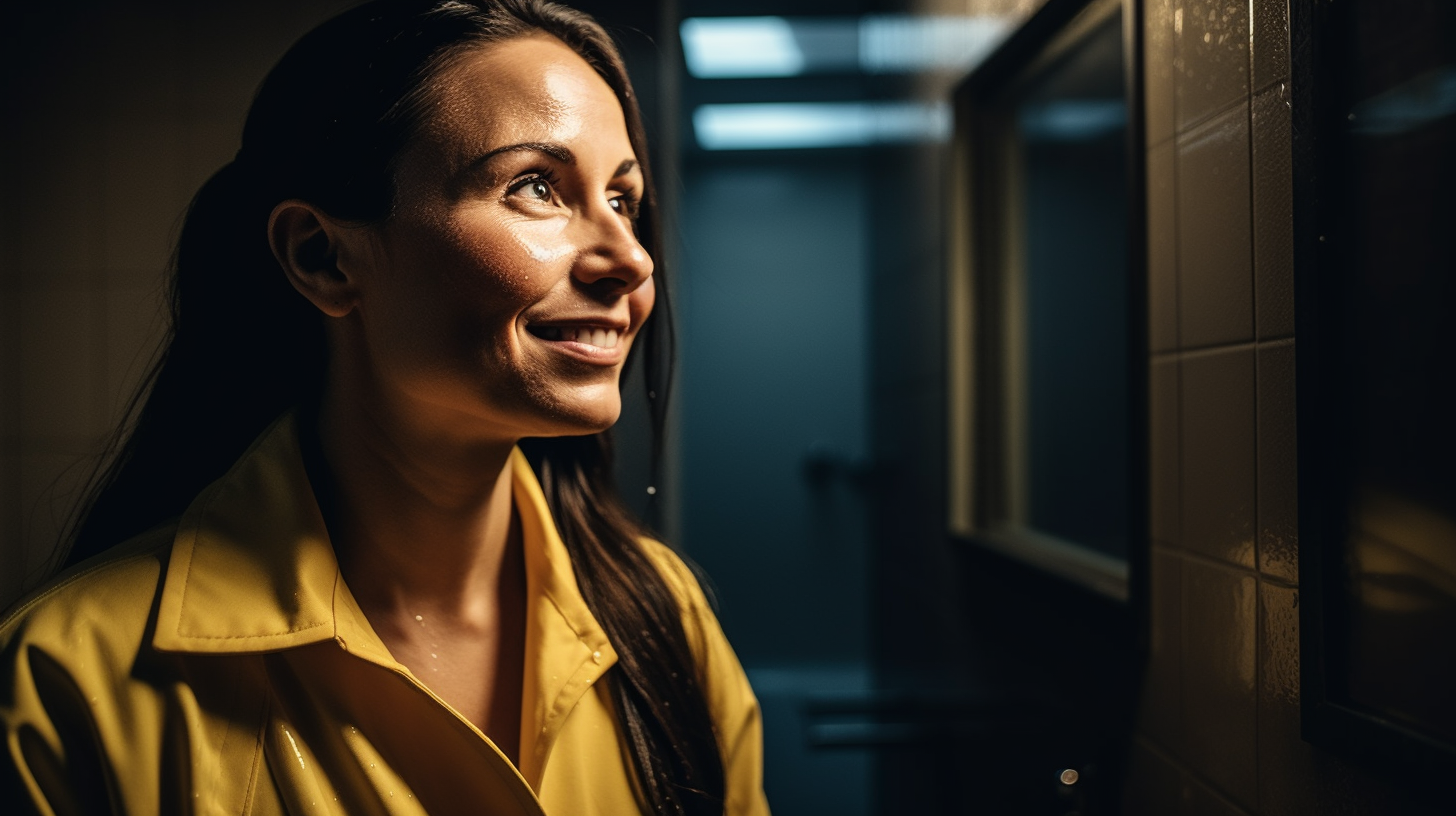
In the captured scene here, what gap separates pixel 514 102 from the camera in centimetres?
63

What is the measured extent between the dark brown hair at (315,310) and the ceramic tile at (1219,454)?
43 centimetres

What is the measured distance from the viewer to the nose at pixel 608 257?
64 centimetres

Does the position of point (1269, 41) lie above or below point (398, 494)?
above

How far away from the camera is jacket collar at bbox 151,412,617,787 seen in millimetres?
573

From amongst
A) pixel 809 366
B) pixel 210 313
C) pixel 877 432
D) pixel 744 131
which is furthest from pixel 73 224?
pixel 877 432

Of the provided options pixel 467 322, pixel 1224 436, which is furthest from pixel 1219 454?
pixel 467 322

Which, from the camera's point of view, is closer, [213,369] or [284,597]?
[284,597]

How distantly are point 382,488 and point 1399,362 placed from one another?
67 centimetres

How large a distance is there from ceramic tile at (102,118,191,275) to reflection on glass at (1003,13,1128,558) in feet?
3.07

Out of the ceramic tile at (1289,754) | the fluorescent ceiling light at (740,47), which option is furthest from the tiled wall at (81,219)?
the ceramic tile at (1289,754)

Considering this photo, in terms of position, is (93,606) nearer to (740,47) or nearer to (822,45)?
(740,47)

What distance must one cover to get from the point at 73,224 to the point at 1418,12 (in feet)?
3.54

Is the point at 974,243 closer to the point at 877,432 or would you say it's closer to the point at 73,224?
the point at 877,432

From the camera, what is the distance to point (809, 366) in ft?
5.55
